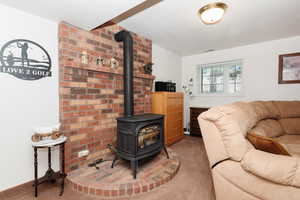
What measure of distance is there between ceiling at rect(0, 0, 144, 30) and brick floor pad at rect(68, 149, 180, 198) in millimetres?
2056

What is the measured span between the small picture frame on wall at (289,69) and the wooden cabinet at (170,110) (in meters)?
2.20

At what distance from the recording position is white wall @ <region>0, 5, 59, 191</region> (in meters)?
1.60

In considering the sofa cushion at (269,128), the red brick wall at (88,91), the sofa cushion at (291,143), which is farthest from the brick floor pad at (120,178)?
the sofa cushion at (291,143)

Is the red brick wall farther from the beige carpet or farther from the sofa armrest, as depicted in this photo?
the sofa armrest

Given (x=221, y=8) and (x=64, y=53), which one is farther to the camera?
(x=64, y=53)

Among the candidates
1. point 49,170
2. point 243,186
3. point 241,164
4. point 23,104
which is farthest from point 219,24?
point 49,170

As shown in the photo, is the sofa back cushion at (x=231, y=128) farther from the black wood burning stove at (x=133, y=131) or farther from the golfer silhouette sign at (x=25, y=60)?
the golfer silhouette sign at (x=25, y=60)

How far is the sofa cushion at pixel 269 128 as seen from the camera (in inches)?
80.8

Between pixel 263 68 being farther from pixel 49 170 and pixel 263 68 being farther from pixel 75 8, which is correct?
pixel 49 170

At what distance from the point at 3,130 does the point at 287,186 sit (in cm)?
271

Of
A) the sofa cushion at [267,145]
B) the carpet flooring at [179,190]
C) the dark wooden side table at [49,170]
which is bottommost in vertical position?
the carpet flooring at [179,190]

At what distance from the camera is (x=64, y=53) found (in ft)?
6.31

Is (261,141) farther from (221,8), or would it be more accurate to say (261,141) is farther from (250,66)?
(250,66)

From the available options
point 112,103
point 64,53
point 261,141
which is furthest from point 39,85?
point 261,141
